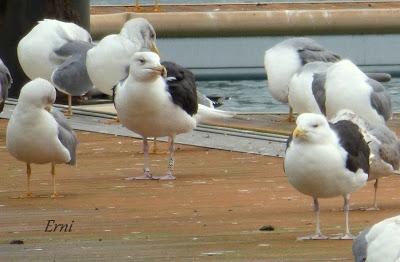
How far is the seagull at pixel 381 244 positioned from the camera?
580 cm

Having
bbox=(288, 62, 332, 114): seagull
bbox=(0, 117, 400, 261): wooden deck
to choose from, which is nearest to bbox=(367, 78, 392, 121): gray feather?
bbox=(288, 62, 332, 114): seagull


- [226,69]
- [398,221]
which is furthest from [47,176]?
Result: [226,69]

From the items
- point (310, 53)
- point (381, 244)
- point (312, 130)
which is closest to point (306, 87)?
point (310, 53)

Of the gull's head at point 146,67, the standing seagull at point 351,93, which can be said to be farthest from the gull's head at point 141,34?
the gull's head at point 146,67

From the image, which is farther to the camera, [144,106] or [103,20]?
[103,20]

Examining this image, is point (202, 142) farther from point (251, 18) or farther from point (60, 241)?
point (251, 18)

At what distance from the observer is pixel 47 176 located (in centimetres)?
1098

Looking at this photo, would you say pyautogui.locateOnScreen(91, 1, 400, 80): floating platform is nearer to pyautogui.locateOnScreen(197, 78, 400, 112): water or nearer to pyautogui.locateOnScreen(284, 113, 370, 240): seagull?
pyautogui.locateOnScreen(197, 78, 400, 112): water

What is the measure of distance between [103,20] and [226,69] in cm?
221

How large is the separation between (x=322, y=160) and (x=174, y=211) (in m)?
1.65

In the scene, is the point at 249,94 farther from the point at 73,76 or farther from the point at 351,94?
the point at 351,94

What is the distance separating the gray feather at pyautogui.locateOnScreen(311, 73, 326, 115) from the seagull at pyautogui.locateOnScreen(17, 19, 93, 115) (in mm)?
2526

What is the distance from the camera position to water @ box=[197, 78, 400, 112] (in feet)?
61.1

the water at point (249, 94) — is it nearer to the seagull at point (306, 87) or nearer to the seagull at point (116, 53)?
the seagull at point (306, 87)
